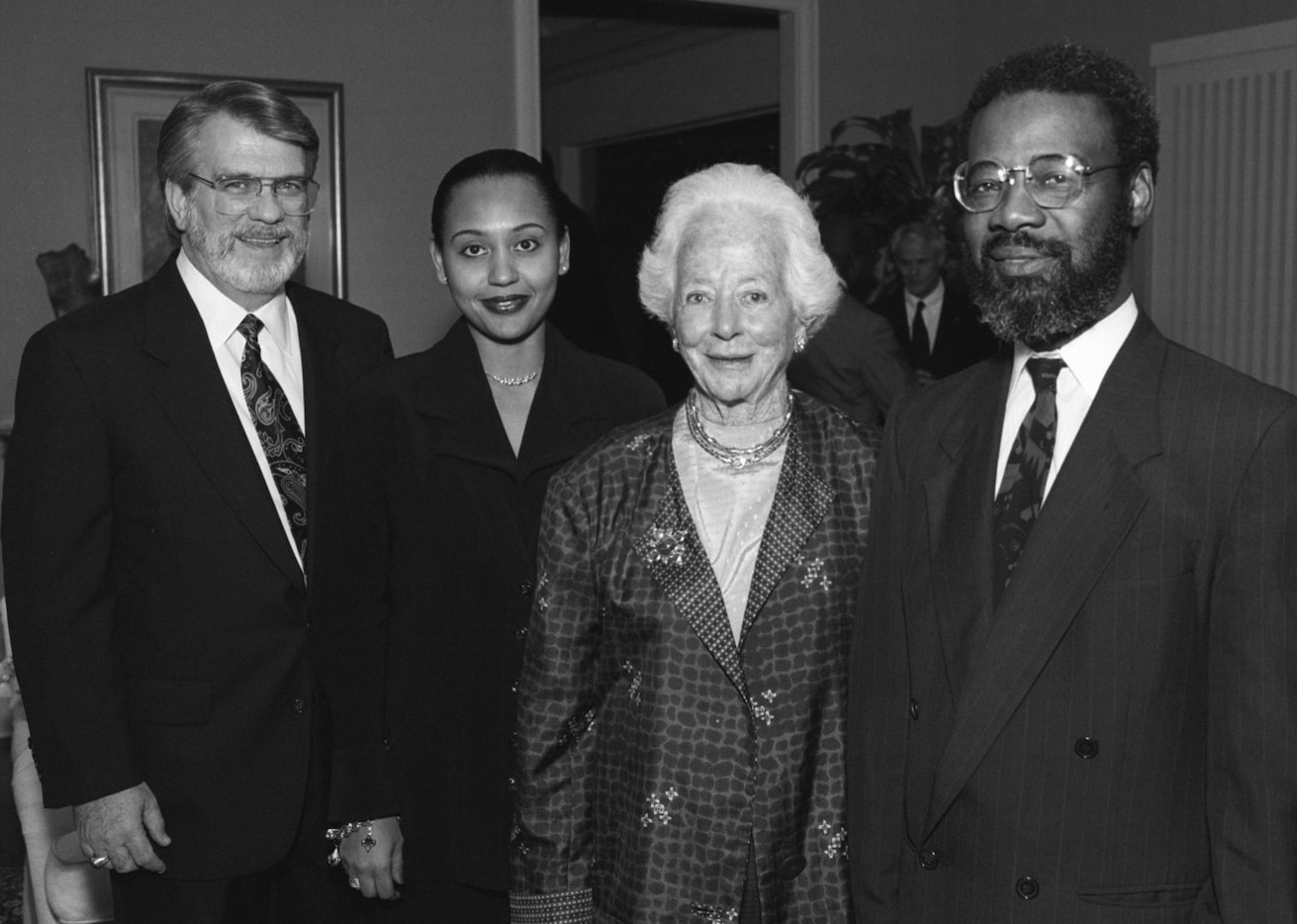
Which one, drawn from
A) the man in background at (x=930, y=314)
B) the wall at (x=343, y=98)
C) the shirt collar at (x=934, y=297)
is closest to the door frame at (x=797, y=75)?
the wall at (x=343, y=98)

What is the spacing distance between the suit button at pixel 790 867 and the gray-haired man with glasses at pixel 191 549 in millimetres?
817

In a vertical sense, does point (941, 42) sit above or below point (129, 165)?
above

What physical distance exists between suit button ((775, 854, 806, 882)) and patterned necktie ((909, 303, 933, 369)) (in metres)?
4.05

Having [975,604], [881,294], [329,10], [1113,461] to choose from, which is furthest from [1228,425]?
[881,294]

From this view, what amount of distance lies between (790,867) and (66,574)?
110 cm

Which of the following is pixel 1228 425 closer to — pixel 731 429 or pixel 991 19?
pixel 731 429

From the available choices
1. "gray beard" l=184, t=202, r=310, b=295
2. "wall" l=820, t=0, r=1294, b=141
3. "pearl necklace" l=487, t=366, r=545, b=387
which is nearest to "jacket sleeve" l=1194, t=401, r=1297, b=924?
"pearl necklace" l=487, t=366, r=545, b=387

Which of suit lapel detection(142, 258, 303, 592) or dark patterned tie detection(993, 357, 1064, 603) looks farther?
suit lapel detection(142, 258, 303, 592)

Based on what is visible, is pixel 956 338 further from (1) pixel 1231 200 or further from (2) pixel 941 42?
(2) pixel 941 42

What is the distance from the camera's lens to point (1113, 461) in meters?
1.44

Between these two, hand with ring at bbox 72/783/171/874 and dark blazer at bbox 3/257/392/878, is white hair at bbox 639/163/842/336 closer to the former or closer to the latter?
dark blazer at bbox 3/257/392/878

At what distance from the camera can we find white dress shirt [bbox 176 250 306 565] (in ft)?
6.83

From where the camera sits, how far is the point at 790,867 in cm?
170

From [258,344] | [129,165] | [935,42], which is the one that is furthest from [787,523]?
[935,42]
